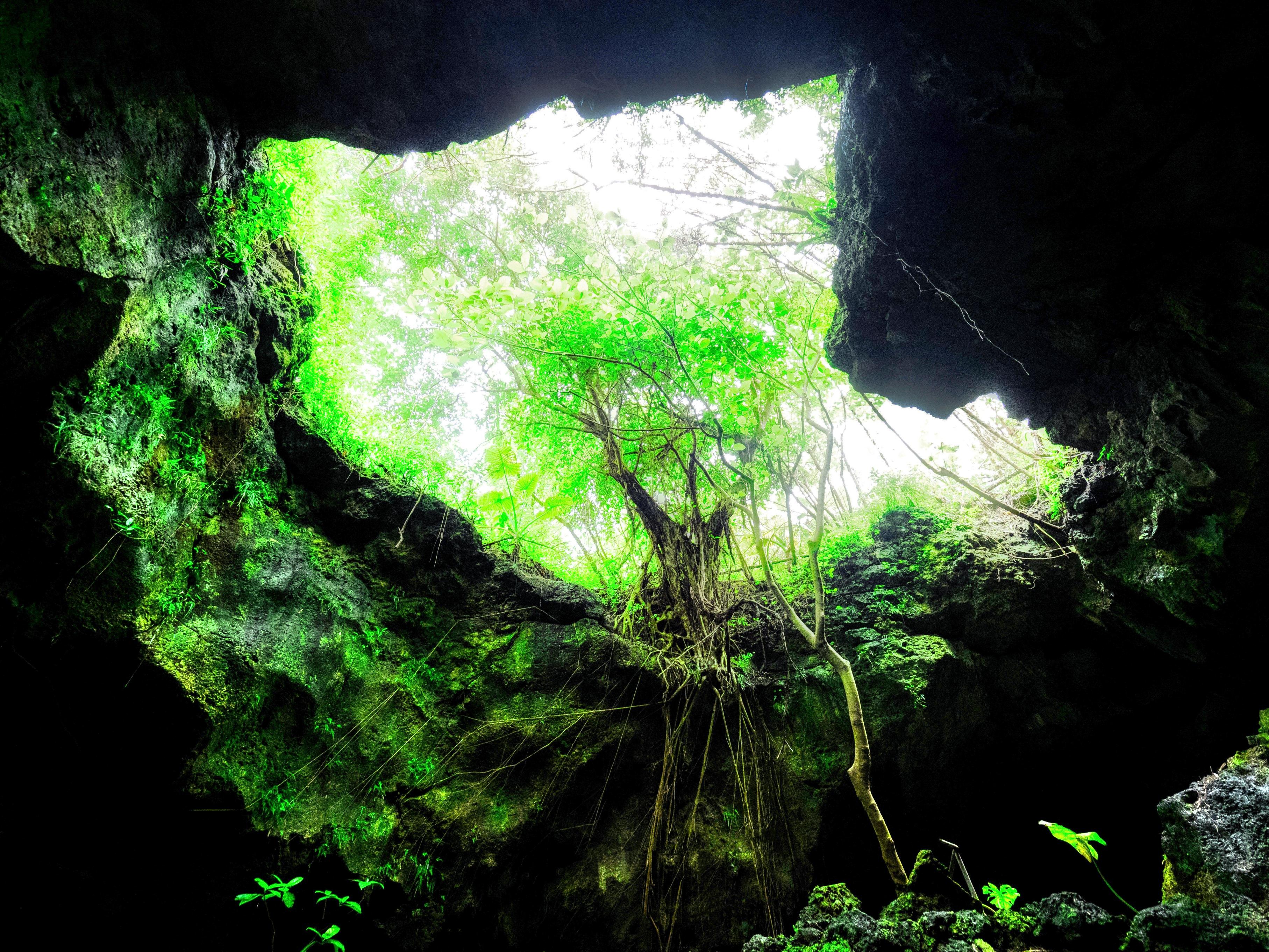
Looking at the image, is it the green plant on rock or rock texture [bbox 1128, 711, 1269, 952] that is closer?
rock texture [bbox 1128, 711, 1269, 952]

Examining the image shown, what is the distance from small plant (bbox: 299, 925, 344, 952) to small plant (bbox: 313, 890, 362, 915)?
101 mm

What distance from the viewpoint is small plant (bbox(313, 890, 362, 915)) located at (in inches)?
102

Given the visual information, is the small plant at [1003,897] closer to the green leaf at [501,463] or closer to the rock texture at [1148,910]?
the rock texture at [1148,910]

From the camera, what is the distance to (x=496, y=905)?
10.7ft

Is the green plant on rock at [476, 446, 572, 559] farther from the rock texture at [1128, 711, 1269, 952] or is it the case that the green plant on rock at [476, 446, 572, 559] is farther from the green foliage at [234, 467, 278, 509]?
the rock texture at [1128, 711, 1269, 952]

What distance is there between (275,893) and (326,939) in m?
0.35

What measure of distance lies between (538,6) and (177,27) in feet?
7.63

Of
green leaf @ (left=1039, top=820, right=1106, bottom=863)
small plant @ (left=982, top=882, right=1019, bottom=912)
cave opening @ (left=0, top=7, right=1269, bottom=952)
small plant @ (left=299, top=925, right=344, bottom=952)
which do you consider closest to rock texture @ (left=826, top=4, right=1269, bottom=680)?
cave opening @ (left=0, top=7, right=1269, bottom=952)

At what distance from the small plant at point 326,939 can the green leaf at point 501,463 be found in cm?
314

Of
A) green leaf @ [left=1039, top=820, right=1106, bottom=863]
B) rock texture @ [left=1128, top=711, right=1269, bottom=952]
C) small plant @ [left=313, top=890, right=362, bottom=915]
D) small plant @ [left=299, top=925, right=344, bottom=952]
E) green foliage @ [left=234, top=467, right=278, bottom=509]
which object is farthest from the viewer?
green foliage @ [left=234, top=467, right=278, bottom=509]

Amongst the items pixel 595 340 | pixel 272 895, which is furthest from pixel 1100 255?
pixel 272 895

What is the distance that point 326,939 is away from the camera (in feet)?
7.73

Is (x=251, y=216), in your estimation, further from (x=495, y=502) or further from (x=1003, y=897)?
(x=1003, y=897)

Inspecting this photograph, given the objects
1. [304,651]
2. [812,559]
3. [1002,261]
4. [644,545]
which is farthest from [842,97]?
[304,651]
